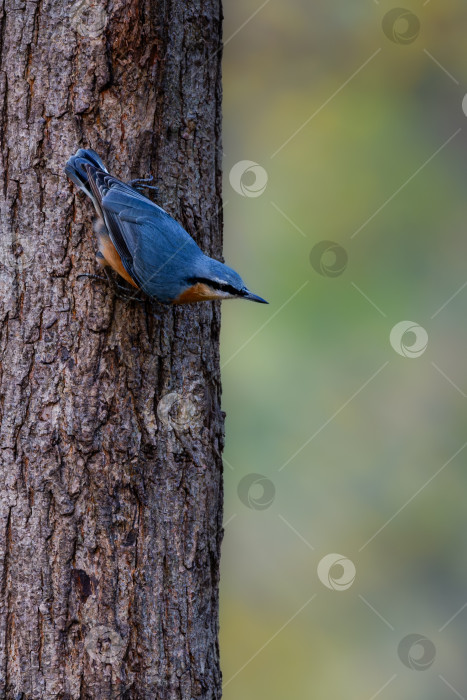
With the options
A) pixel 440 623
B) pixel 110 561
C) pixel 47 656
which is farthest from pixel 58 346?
pixel 440 623

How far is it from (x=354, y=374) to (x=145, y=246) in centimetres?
349

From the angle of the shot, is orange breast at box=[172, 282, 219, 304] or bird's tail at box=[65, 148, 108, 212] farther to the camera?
orange breast at box=[172, 282, 219, 304]

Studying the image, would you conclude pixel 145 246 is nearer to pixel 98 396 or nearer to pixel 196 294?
Answer: pixel 196 294

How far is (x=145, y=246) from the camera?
225 cm

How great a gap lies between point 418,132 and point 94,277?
450 centimetres

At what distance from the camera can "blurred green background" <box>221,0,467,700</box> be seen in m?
5.37

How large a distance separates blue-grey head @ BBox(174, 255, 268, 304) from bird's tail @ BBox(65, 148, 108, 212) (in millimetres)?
344

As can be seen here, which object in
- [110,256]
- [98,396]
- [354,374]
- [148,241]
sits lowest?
[98,396]

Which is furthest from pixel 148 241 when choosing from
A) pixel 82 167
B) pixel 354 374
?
pixel 354 374

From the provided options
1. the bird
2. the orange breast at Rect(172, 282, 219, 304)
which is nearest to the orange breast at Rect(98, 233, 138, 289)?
the bird

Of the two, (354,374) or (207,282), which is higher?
(354,374)

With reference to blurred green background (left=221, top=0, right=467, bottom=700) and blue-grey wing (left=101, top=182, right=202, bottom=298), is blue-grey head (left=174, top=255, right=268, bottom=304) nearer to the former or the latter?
blue-grey wing (left=101, top=182, right=202, bottom=298)

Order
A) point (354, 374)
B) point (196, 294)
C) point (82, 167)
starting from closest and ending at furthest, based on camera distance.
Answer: point (82, 167)
point (196, 294)
point (354, 374)

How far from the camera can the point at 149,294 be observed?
2.17 meters
